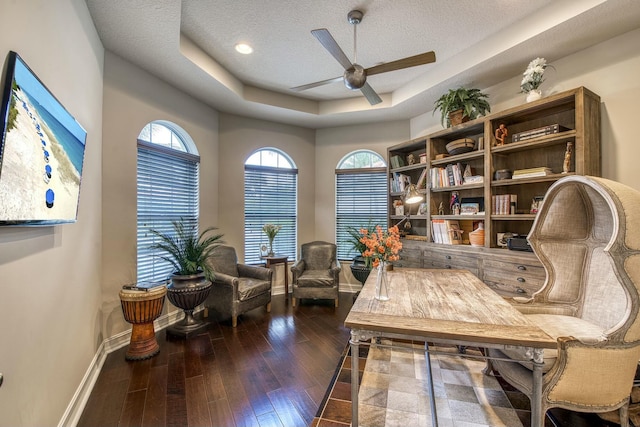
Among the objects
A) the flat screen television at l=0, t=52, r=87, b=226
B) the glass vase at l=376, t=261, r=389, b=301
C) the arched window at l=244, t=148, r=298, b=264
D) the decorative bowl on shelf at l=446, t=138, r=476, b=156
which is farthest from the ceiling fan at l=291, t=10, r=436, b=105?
the arched window at l=244, t=148, r=298, b=264

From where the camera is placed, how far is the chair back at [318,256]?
453cm

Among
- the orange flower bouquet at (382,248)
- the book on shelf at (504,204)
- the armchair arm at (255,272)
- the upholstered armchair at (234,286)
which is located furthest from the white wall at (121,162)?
the book on shelf at (504,204)

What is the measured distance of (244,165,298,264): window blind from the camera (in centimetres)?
455

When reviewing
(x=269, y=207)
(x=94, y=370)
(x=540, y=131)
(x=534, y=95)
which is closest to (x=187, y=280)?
(x=94, y=370)

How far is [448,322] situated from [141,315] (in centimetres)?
268

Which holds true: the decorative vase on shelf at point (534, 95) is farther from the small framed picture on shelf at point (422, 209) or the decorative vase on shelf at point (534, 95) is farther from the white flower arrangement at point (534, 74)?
the small framed picture on shelf at point (422, 209)

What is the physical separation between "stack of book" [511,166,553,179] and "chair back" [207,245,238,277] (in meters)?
3.66

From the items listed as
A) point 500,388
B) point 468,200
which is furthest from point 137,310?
point 468,200

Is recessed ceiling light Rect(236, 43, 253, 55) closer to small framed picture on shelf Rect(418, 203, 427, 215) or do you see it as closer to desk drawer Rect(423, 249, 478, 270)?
small framed picture on shelf Rect(418, 203, 427, 215)

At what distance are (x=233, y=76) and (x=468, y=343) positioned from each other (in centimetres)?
381

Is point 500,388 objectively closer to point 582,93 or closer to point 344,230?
point 582,93

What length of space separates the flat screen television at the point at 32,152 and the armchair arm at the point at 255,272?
2439 millimetres

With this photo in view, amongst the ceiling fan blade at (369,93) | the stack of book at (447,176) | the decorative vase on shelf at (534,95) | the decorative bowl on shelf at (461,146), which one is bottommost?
the stack of book at (447,176)

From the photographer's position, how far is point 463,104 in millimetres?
3238
